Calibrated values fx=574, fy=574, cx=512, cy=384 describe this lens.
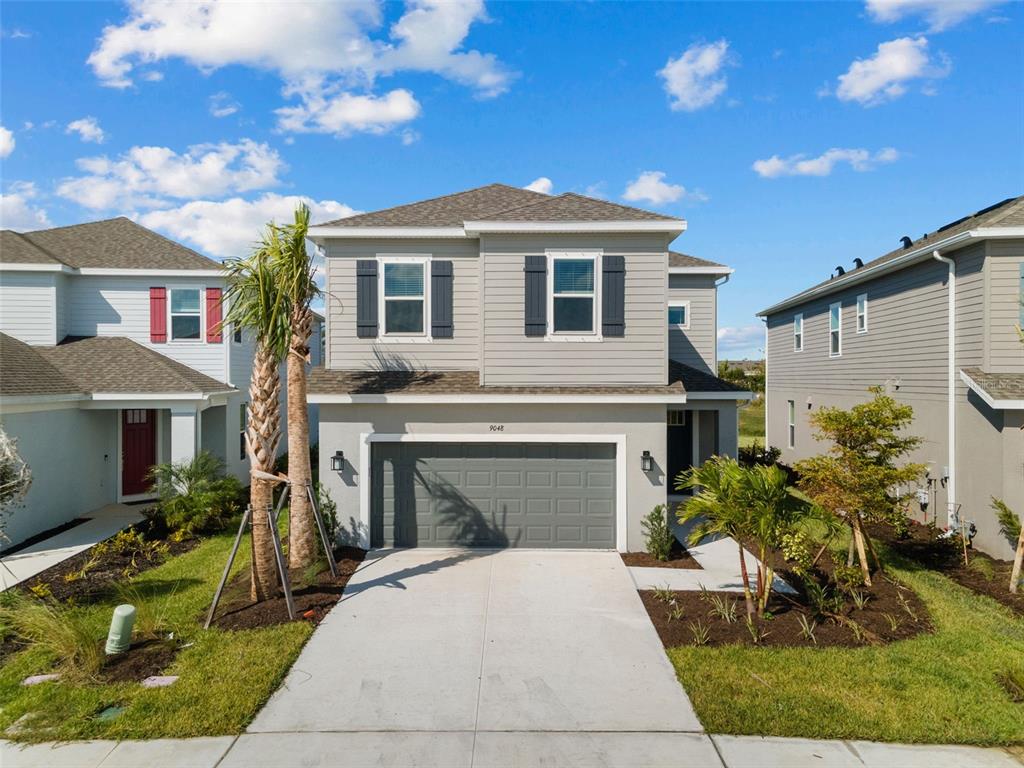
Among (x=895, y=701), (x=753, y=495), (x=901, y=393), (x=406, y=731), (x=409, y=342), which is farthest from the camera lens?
(x=901, y=393)

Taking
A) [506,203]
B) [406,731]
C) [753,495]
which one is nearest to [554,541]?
[753,495]

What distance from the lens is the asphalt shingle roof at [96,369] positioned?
11.9 m

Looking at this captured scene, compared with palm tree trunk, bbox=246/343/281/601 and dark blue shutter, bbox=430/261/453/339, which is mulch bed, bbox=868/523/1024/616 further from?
palm tree trunk, bbox=246/343/281/601

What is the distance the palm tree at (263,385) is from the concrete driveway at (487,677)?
1.27 metres

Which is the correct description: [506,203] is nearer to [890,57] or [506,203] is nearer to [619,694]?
[890,57]

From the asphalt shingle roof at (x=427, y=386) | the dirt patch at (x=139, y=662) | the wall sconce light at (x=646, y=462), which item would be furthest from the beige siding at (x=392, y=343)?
the dirt patch at (x=139, y=662)

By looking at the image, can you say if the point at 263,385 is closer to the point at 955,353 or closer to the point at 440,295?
the point at 440,295

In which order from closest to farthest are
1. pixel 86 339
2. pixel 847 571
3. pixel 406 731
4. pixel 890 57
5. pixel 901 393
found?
1. pixel 406 731
2. pixel 847 571
3. pixel 890 57
4. pixel 901 393
5. pixel 86 339

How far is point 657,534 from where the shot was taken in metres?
9.79

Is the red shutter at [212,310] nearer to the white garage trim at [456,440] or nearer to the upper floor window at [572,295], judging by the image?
the white garage trim at [456,440]

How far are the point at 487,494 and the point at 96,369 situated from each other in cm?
999

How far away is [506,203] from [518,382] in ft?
14.6

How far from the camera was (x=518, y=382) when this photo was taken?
33.9 ft

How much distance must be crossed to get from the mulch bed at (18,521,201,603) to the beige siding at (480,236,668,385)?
6.45 metres
